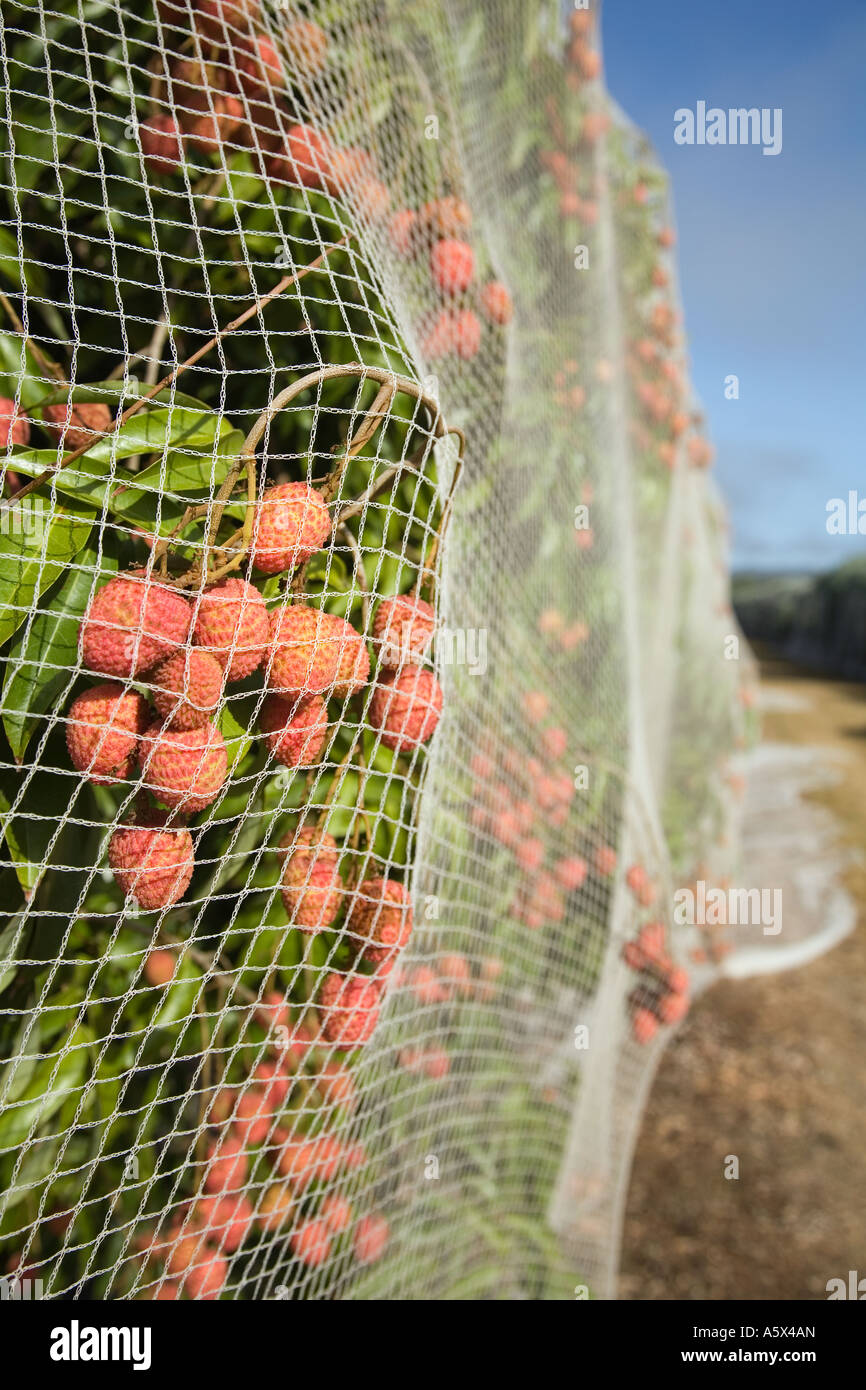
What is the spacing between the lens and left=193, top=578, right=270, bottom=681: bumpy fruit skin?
2.24ft

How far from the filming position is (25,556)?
2.17ft

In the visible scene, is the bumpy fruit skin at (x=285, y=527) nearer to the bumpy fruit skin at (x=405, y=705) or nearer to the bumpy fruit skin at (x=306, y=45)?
the bumpy fruit skin at (x=405, y=705)

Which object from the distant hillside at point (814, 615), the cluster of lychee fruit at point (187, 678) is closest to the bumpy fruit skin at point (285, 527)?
the cluster of lychee fruit at point (187, 678)

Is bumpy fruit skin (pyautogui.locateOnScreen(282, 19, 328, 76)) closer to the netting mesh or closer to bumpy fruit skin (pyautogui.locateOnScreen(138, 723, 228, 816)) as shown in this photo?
the netting mesh

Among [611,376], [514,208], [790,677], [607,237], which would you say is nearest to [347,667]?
[514,208]

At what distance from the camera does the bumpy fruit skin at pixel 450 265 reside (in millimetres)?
1118

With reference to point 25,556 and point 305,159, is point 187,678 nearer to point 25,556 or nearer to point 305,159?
point 25,556

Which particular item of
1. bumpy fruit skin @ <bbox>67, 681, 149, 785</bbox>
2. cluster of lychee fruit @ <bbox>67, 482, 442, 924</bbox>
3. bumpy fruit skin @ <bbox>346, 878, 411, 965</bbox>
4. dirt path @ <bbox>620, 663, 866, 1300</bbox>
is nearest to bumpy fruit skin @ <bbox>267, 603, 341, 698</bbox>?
cluster of lychee fruit @ <bbox>67, 482, 442, 924</bbox>

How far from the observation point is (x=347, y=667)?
2.57 ft

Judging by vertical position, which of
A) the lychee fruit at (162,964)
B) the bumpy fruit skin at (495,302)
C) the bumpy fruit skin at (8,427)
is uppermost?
the bumpy fruit skin at (495,302)

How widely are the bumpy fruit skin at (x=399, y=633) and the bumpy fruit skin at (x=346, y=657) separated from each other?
0.08 feet

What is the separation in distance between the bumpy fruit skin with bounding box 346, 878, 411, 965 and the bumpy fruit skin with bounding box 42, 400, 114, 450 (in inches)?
17.8

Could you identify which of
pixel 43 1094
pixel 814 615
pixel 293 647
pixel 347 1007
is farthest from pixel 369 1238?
pixel 814 615

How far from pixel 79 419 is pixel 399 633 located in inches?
12.8
